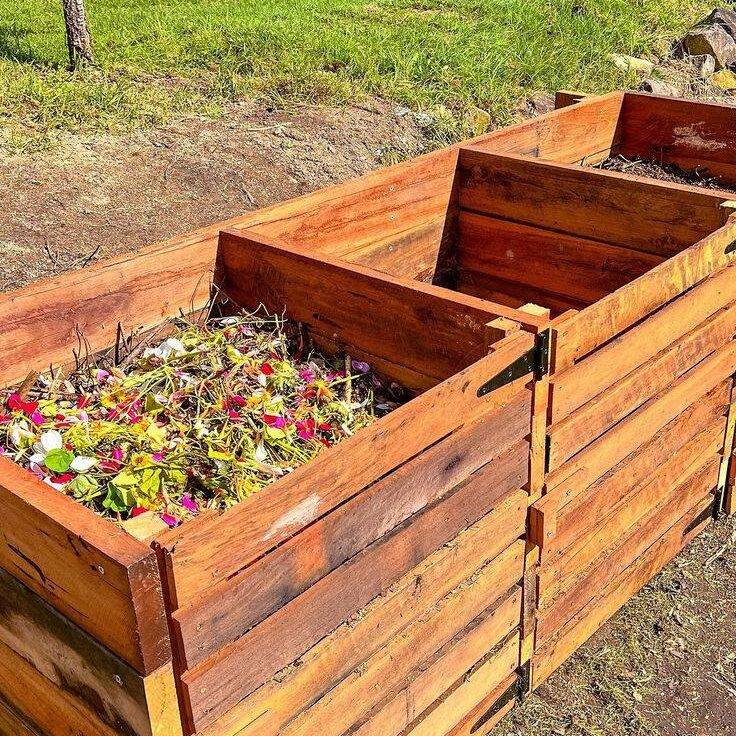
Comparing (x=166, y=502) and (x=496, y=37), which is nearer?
(x=166, y=502)

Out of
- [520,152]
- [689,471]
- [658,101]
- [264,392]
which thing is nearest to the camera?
[264,392]

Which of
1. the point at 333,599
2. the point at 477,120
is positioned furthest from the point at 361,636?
the point at 477,120

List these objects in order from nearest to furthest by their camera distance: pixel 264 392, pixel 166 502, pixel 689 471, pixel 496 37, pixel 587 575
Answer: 1. pixel 166 502
2. pixel 264 392
3. pixel 587 575
4. pixel 689 471
5. pixel 496 37

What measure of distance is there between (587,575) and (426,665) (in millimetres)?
865

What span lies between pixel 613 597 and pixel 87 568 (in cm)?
223

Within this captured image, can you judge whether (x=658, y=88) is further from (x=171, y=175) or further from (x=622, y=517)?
(x=622, y=517)

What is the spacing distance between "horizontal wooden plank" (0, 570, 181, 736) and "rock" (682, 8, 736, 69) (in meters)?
9.75

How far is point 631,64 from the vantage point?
31.4ft

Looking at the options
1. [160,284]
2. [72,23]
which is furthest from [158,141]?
[160,284]

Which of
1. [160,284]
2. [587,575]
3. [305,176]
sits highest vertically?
[160,284]

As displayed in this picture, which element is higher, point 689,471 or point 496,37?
point 496,37

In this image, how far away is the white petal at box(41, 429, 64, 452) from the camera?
2.37m

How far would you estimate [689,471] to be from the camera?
142 inches

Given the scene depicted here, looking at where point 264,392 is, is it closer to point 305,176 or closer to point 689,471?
point 689,471
